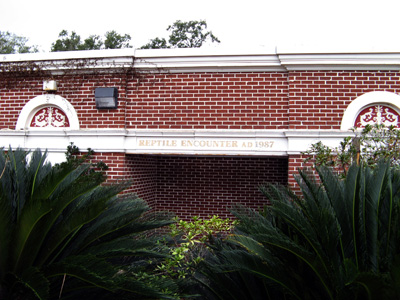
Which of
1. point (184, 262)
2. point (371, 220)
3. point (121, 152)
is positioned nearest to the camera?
point (371, 220)

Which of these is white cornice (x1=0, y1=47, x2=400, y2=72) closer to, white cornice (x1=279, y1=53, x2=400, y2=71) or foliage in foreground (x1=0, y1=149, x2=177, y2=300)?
white cornice (x1=279, y1=53, x2=400, y2=71)

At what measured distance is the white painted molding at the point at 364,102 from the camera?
690 cm

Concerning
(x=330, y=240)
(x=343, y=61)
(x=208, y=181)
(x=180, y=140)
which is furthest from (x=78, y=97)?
(x=330, y=240)

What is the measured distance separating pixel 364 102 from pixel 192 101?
3225 millimetres

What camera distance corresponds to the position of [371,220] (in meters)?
3.65

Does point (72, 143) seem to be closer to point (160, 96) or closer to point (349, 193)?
point (160, 96)

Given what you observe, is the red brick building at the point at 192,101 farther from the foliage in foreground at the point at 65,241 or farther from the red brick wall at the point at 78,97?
the foliage in foreground at the point at 65,241

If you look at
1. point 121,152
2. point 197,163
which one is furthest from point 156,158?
point 121,152

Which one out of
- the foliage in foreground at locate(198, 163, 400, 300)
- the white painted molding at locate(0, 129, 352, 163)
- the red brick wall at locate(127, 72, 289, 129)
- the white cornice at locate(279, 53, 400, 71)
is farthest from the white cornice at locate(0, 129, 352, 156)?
the foliage in foreground at locate(198, 163, 400, 300)

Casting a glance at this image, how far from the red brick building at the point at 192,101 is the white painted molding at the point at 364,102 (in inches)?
0.7

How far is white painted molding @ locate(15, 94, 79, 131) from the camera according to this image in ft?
25.5

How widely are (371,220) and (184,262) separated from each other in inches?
93.6

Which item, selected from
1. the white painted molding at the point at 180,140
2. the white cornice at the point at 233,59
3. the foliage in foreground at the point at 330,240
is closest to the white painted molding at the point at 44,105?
the white painted molding at the point at 180,140

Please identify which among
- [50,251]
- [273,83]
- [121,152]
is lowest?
[50,251]
